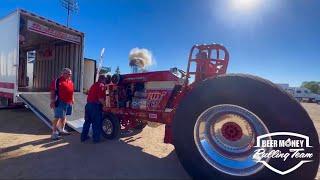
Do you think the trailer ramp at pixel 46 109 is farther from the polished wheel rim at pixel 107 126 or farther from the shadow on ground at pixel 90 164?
the shadow on ground at pixel 90 164

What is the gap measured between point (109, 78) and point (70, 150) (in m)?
2.10

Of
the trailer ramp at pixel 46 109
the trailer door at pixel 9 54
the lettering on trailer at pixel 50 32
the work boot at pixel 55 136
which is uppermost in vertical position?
the lettering on trailer at pixel 50 32

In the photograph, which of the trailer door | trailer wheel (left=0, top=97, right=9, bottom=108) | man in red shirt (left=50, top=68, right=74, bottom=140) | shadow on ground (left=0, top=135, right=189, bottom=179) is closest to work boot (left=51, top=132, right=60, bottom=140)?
man in red shirt (left=50, top=68, right=74, bottom=140)

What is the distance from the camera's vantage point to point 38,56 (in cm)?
1393

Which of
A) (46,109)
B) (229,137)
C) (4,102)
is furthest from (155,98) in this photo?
(4,102)

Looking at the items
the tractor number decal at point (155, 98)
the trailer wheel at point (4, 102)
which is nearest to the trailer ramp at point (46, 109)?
the trailer wheel at point (4, 102)

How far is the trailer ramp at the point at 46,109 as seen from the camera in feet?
24.3

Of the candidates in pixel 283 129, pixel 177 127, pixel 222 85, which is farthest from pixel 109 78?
pixel 283 129

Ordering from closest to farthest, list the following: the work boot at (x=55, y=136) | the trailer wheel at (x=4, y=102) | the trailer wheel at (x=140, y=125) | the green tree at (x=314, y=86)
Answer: the work boot at (x=55, y=136), the trailer wheel at (x=140, y=125), the trailer wheel at (x=4, y=102), the green tree at (x=314, y=86)

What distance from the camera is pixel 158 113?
548 centimetres

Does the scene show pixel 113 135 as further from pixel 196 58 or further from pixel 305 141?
pixel 305 141

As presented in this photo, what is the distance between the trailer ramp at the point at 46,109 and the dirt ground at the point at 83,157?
0.34 metres

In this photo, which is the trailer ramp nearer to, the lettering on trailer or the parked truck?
the lettering on trailer

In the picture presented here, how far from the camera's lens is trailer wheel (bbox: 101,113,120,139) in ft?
21.2
